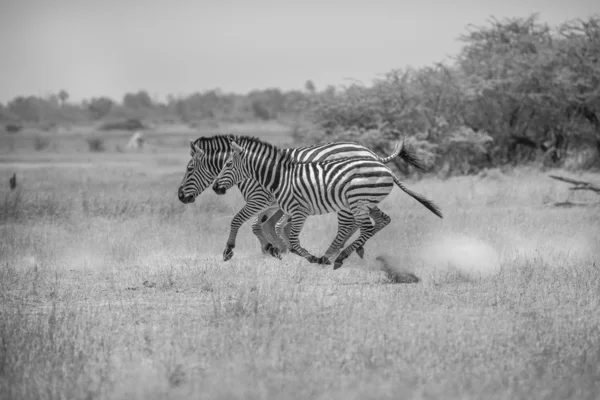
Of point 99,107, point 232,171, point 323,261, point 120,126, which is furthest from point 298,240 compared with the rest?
point 99,107

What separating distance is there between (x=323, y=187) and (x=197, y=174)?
2199mm

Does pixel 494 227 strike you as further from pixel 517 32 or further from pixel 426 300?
pixel 517 32

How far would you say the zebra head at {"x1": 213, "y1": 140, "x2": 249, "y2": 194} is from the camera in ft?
34.5

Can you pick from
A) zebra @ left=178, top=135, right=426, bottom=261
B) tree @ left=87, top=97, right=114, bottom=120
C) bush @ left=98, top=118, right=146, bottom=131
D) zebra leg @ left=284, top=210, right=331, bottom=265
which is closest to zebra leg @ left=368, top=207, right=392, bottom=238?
zebra @ left=178, top=135, right=426, bottom=261

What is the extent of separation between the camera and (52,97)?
118250mm

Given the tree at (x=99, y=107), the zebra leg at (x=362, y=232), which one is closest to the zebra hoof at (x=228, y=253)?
the zebra leg at (x=362, y=232)

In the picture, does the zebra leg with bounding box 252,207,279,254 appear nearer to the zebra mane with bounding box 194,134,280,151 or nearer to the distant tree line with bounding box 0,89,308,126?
the zebra mane with bounding box 194,134,280,151

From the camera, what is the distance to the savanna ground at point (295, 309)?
18.7ft

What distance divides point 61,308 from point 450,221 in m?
7.13

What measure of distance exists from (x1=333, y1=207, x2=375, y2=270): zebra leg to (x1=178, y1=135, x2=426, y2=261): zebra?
1.06 feet

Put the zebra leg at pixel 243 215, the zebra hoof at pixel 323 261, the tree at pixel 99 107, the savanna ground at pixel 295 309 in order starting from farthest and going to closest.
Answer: the tree at pixel 99 107
the zebra leg at pixel 243 215
the zebra hoof at pixel 323 261
the savanna ground at pixel 295 309

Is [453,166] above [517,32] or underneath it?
underneath

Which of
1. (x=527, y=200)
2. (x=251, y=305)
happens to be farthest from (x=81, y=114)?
(x=251, y=305)

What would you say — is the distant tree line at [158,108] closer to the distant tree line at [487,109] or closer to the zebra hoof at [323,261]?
the distant tree line at [487,109]
